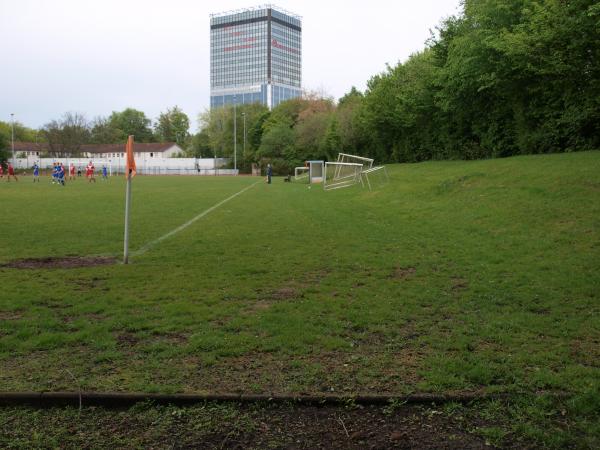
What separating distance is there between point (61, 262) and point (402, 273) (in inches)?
245

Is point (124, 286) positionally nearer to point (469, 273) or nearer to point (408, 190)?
point (469, 273)

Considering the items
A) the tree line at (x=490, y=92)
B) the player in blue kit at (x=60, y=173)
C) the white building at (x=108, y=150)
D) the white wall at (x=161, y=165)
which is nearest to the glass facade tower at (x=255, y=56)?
the white building at (x=108, y=150)

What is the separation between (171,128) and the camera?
149375mm

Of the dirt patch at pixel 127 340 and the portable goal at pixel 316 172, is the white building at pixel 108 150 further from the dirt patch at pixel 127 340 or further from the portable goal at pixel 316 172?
the dirt patch at pixel 127 340

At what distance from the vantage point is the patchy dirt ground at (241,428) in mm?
3586

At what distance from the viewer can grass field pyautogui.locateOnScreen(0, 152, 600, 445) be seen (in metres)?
4.51

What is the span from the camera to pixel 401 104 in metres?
42.8

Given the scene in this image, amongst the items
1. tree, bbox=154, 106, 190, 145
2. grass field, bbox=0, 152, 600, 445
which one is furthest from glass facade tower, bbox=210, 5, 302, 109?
grass field, bbox=0, 152, 600, 445

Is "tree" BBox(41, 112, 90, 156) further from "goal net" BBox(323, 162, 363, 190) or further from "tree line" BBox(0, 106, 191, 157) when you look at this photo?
"goal net" BBox(323, 162, 363, 190)

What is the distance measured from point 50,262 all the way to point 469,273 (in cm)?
750

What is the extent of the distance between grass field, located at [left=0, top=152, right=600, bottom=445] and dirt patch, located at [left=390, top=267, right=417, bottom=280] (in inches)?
1.4

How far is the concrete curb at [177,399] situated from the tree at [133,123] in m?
148

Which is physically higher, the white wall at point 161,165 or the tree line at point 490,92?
the tree line at point 490,92

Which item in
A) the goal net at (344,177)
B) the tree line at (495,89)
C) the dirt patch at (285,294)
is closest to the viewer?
the dirt patch at (285,294)
